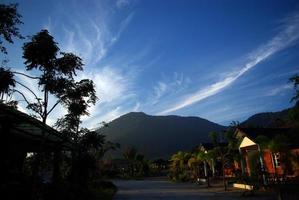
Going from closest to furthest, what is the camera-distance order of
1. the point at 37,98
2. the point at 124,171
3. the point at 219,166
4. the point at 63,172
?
the point at 37,98, the point at 63,172, the point at 219,166, the point at 124,171

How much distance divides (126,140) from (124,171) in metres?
97.0

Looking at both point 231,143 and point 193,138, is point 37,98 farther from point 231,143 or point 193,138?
point 193,138

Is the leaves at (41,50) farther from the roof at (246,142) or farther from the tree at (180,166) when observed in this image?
the tree at (180,166)

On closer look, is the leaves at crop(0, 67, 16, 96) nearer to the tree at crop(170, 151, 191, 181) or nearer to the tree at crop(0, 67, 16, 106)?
the tree at crop(0, 67, 16, 106)

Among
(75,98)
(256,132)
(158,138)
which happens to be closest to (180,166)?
(256,132)

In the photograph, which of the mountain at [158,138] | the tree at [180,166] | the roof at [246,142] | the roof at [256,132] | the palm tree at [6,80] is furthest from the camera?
the mountain at [158,138]

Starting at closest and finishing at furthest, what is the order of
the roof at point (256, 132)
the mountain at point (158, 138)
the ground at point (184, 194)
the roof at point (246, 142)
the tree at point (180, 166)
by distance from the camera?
1. the ground at point (184, 194)
2. the roof at point (246, 142)
3. the roof at point (256, 132)
4. the tree at point (180, 166)
5. the mountain at point (158, 138)

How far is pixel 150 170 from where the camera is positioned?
6397cm

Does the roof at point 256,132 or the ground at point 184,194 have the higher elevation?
the roof at point 256,132

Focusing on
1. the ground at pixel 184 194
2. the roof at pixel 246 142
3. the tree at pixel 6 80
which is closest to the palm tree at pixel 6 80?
the tree at pixel 6 80

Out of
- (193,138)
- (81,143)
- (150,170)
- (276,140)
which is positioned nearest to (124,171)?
(150,170)

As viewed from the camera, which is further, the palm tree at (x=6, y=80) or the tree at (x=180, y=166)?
the tree at (x=180, y=166)

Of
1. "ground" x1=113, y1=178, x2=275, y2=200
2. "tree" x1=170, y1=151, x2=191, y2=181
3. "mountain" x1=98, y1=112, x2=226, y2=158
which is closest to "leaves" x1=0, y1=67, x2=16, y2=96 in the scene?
"ground" x1=113, y1=178, x2=275, y2=200

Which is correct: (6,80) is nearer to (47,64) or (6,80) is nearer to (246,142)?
(47,64)
